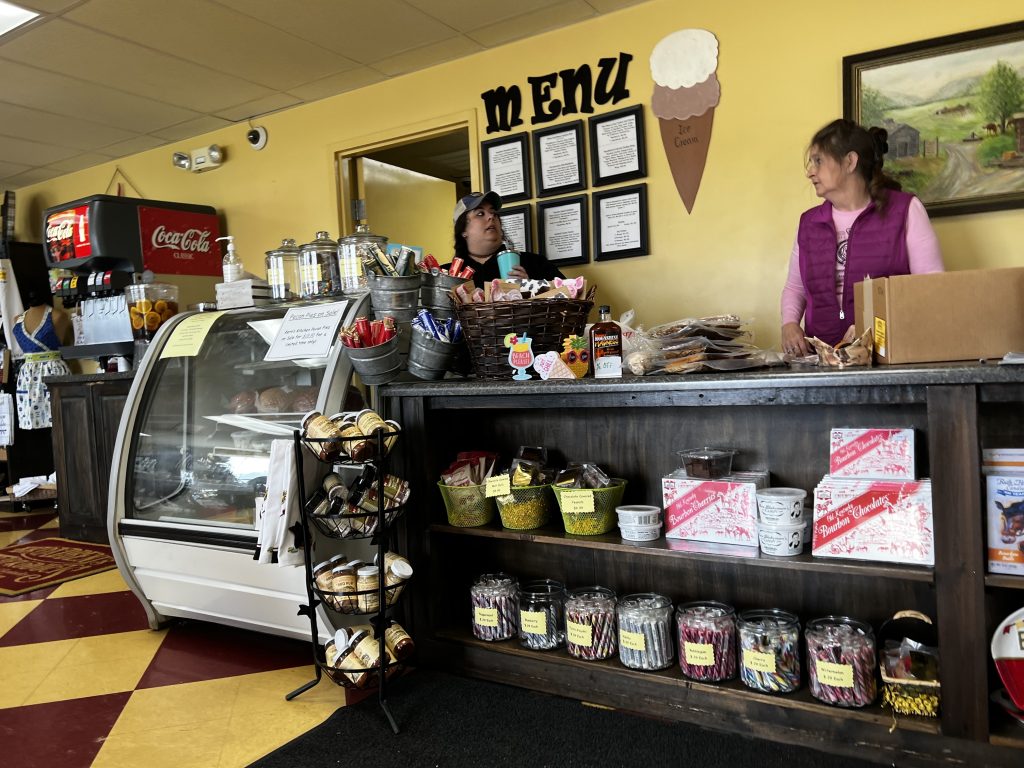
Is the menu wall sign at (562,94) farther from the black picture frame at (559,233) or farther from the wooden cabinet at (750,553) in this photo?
the wooden cabinet at (750,553)

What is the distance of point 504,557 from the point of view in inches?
94.8

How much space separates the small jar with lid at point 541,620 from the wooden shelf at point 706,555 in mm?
201

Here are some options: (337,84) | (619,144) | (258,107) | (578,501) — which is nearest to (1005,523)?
(578,501)

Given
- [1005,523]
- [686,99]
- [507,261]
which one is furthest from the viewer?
[686,99]

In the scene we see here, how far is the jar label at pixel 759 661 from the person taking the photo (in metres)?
1.77

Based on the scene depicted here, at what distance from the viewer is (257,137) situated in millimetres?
4930

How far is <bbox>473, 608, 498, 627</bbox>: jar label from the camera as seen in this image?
2184 millimetres

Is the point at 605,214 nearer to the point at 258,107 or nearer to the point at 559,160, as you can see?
the point at 559,160

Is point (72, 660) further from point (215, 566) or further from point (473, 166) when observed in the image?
point (473, 166)

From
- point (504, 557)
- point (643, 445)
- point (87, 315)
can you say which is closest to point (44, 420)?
point (87, 315)

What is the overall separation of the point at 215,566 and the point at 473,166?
8.32 ft

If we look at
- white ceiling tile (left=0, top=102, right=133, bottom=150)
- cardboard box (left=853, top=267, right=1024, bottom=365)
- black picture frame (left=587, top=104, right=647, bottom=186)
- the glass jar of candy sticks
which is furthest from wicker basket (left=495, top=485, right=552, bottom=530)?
white ceiling tile (left=0, top=102, right=133, bottom=150)

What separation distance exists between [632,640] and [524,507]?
460mm

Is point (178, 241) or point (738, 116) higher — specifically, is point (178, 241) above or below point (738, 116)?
below
